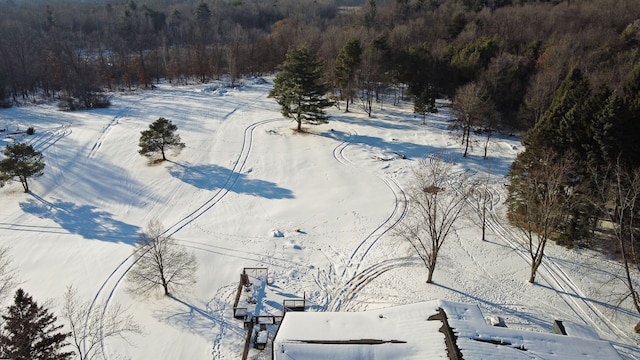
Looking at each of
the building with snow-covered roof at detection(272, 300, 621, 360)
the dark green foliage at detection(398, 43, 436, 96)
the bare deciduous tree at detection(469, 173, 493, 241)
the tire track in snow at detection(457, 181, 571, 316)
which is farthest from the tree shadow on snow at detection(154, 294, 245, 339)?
the dark green foliage at detection(398, 43, 436, 96)

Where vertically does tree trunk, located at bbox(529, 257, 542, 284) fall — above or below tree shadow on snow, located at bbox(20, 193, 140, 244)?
above

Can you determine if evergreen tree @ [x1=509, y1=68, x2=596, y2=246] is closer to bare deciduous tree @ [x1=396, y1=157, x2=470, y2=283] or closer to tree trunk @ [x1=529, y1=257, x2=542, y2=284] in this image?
tree trunk @ [x1=529, y1=257, x2=542, y2=284]

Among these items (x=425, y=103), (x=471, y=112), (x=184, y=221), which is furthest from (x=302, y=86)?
(x=184, y=221)

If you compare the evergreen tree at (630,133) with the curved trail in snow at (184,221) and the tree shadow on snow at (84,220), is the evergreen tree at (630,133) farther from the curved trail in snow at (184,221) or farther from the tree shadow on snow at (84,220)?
the tree shadow on snow at (84,220)

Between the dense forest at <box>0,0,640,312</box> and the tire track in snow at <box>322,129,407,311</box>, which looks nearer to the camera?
the tire track in snow at <box>322,129,407,311</box>

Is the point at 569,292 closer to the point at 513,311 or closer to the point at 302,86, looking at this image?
the point at 513,311

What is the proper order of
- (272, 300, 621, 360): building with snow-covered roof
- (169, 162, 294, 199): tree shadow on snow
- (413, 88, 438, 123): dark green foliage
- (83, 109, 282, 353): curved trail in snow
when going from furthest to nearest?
(413, 88, 438, 123): dark green foliage
(169, 162, 294, 199): tree shadow on snow
(83, 109, 282, 353): curved trail in snow
(272, 300, 621, 360): building with snow-covered roof
